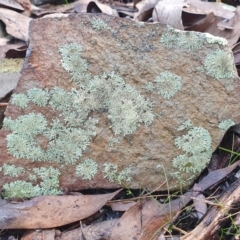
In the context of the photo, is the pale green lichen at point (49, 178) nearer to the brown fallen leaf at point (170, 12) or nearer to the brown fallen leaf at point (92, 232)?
the brown fallen leaf at point (92, 232)

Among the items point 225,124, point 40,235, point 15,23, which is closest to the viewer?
point 40,235

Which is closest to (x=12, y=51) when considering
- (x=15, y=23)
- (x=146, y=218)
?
(x=15, y=23)

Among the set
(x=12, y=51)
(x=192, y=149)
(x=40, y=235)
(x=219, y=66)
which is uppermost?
(x=219, y=66)

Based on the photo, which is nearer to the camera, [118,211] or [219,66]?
[118,211]

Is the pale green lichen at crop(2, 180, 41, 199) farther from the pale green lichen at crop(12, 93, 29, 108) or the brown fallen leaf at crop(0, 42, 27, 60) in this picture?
the brown fallen leaf at crop(0, 42, 27, 60)

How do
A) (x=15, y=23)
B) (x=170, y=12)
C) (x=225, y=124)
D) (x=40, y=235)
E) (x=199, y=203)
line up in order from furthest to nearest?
(x=15, y=23) < (x=170, y=12) < (x=225, y=124) < (x=199, y=203) < (x=40, y=235)

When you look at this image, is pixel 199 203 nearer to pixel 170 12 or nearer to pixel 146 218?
pixel 146 218

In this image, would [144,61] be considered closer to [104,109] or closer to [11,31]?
[104,109]
